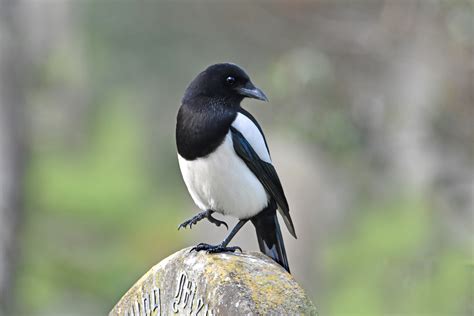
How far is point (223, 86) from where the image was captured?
3.87 m

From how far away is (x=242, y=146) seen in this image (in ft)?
12.3

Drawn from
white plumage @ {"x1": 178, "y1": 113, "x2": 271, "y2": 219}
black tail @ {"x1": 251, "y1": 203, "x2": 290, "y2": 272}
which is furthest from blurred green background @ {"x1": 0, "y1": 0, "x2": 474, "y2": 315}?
white plumage @ {"x1": 178, "y1": 113, "x2": 271, "y2": 219}

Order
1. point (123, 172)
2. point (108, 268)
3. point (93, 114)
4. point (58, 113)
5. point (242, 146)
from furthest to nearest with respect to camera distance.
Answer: point (58, 113)
point (93, 114)
point (123, 172)
point (108, 268)
point (242, 146)

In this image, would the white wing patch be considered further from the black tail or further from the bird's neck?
the black tail

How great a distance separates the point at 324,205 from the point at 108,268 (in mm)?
2540

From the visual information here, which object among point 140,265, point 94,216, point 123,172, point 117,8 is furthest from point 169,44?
point 140,265

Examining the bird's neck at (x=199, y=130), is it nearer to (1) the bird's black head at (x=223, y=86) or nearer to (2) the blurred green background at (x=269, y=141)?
(1) the bird's black head at (x=223, y=86)

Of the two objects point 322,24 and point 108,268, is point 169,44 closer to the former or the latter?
point 108,268

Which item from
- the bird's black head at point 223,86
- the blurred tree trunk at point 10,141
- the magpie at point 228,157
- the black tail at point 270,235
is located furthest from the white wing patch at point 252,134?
the blurred tree trunk at point 10,141

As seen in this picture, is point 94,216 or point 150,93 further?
point 150,93

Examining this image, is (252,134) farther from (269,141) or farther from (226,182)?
(269,141)

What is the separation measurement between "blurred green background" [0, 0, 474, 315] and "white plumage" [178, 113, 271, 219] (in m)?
2.74

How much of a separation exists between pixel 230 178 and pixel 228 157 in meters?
0.08

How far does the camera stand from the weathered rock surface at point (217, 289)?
10.1ft
